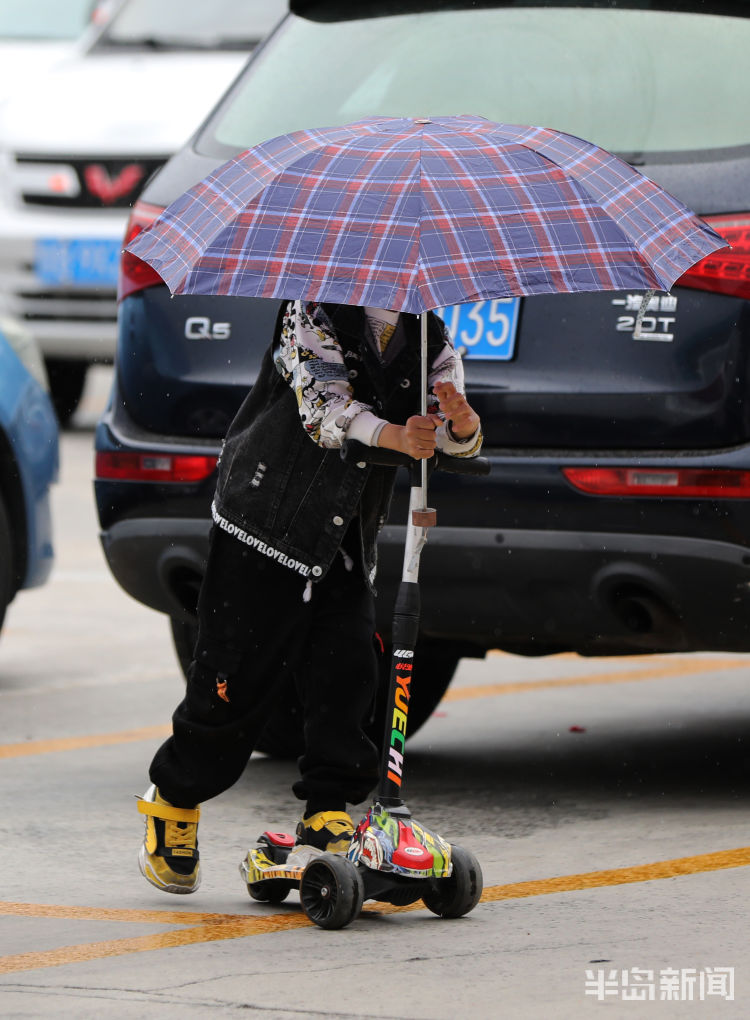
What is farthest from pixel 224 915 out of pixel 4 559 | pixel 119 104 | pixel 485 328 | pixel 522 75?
pixel 119 104

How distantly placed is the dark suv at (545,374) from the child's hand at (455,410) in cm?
83

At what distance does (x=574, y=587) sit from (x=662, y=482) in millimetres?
313

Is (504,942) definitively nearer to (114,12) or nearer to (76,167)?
(76,167)

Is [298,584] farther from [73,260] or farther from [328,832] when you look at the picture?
[73,260]

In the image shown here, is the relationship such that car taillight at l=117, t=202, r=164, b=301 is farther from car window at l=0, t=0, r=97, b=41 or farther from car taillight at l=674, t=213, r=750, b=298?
car window at l=0, t=0, r=97, b=41

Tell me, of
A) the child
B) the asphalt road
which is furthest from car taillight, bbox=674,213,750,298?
the asphalt road

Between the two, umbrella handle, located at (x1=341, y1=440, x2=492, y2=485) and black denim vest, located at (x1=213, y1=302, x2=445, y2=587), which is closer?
umbrella handle, located at (x1=341, y1=440, x2=492, y2=485)

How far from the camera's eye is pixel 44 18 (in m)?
13.8

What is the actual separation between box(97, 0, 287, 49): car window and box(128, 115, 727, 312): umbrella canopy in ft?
26.5

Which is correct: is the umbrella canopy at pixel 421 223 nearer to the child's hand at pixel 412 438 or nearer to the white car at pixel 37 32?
the child's hand at pixel 412 438

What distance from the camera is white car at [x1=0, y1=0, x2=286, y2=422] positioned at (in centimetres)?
1182

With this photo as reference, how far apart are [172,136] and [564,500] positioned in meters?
7.41

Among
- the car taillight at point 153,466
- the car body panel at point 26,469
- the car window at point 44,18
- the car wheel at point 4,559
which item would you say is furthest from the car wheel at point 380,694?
the car window at point 44,18

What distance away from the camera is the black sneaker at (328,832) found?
4168 millimetres
